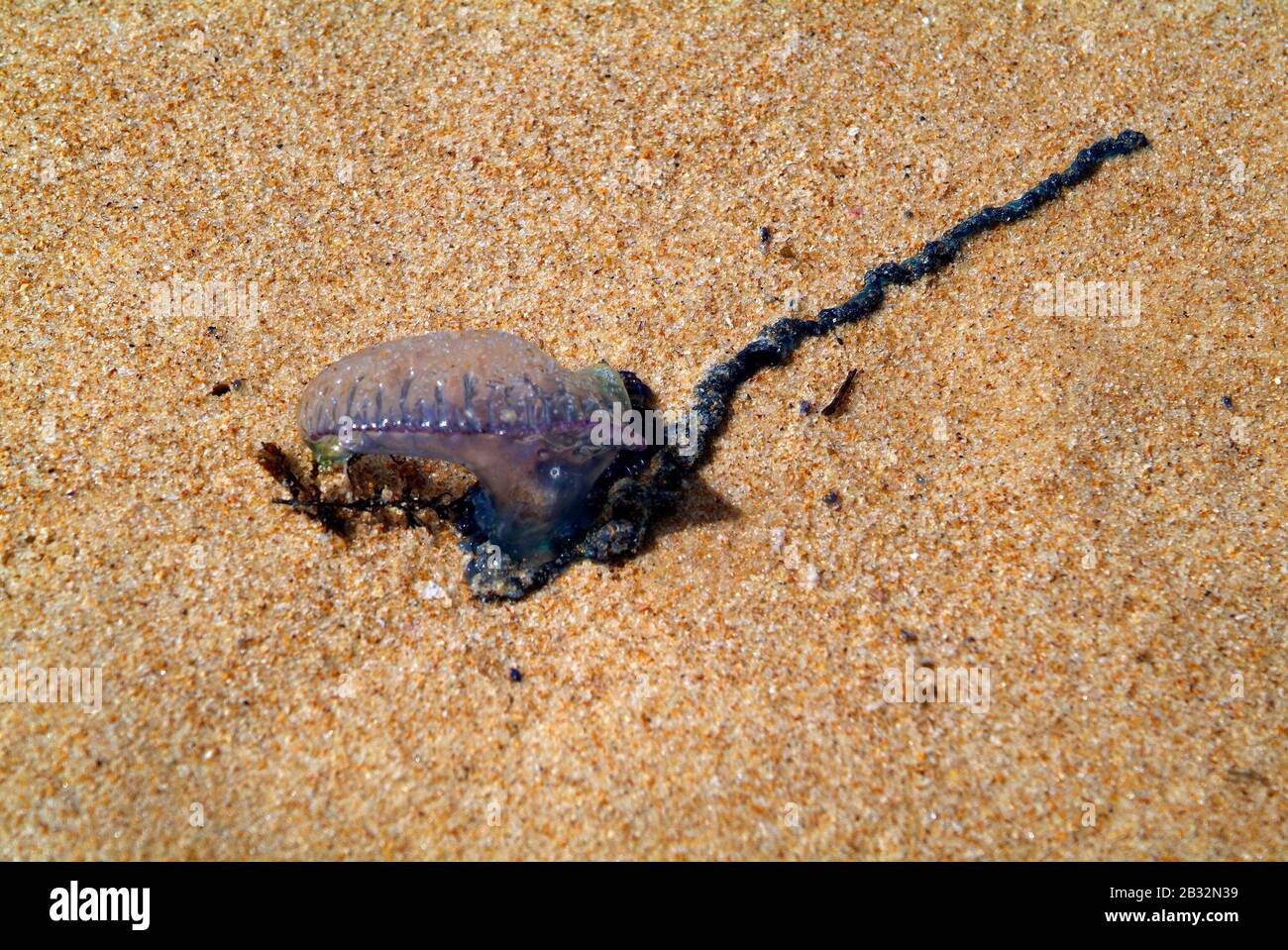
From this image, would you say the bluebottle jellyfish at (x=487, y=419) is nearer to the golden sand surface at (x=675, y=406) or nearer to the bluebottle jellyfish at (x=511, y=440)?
the bluebottle jellyfish at (x=511, y=440)

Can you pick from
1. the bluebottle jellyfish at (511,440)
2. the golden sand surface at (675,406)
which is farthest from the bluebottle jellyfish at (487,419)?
the golden sand surface at (675,406)

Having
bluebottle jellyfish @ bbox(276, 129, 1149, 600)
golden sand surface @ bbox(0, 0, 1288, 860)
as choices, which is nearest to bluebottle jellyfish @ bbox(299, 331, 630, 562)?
bluebottle jellyfish @ bbox(276, 129, 1149, 600)

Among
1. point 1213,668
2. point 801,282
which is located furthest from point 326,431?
point 1213,668

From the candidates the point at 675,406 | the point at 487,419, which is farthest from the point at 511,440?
the point at 675,406

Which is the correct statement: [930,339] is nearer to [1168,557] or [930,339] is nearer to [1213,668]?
[1168,557]

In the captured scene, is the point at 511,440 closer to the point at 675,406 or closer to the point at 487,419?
the point at 487,419
